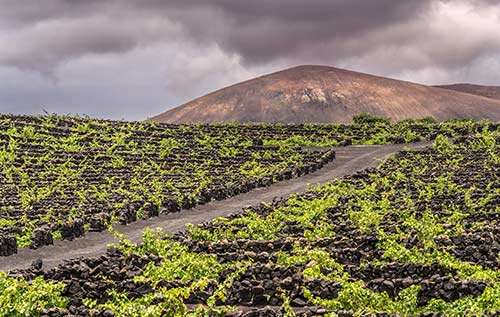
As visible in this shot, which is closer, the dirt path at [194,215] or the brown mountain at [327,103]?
the dirt path at [194,215]

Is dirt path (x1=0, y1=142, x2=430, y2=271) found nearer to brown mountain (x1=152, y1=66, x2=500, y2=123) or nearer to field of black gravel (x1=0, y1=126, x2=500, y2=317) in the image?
field of black gravel (x1=0, y1=126, x2=500, y2=317)

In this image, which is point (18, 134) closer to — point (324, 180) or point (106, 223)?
point (324, 180)

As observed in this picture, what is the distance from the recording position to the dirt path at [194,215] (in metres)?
24.2

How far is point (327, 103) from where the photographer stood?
599 feet

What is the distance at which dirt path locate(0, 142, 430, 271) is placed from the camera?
24234 millimetres

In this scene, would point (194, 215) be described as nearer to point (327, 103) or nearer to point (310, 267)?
point (310, 267)

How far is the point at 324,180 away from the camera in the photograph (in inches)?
1805

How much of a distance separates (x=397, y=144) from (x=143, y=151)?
24.3 meters

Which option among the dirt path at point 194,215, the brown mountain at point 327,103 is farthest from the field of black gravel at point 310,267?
the brown mountain at point 327,103

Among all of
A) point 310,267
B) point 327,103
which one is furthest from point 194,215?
point 327,103

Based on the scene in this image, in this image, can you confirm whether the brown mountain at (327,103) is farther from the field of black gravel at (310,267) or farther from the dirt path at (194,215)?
the field of black gravel at (310,267)

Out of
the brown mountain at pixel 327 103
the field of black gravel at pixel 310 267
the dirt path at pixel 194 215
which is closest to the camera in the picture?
the field of black gravel at pixel 310 267

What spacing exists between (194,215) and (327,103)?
152 metres

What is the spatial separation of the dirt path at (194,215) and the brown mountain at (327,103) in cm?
11445
